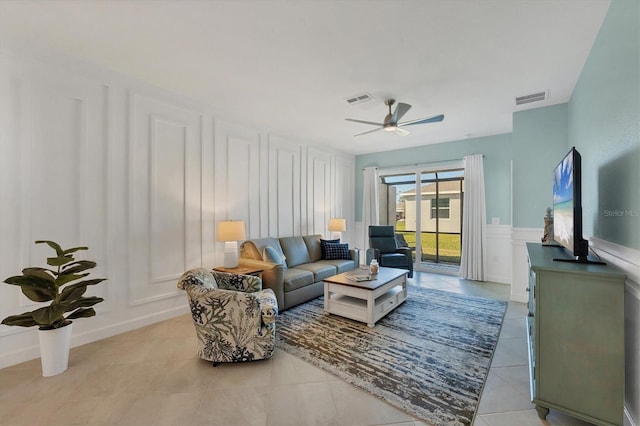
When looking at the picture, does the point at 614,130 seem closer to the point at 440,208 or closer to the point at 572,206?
the point at 572,206

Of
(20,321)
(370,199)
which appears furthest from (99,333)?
(370,199)

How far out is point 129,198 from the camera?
290cm

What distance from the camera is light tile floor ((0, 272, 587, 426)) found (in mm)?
1643

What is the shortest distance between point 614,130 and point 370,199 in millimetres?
4692

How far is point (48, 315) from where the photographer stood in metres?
1.99

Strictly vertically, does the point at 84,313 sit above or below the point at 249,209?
below

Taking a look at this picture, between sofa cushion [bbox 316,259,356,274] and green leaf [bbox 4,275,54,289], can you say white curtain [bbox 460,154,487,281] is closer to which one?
sofa cushion [bbox 316,259,356,274]

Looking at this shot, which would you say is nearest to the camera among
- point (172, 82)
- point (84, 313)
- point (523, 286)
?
point (84, 313)

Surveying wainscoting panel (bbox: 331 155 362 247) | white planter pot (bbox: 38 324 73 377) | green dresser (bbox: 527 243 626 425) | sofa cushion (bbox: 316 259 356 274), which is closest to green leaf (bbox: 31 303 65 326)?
white planter pot (bbox: 38 324 73 377)

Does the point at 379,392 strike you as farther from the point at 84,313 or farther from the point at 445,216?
the point at 445,216

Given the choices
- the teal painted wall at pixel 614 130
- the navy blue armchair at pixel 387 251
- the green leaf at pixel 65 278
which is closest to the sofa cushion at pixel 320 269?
the navy blue armchair at pixel 387 251

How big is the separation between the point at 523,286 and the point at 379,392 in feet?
10.2

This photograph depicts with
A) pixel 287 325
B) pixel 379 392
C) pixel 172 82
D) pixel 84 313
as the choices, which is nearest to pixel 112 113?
pixel 172 82

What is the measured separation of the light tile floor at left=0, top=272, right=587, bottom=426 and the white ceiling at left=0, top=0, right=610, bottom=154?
2723 millimetres
